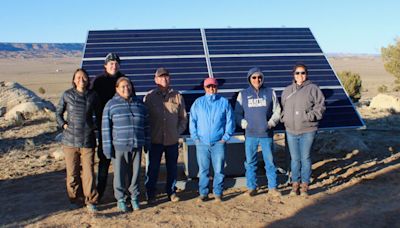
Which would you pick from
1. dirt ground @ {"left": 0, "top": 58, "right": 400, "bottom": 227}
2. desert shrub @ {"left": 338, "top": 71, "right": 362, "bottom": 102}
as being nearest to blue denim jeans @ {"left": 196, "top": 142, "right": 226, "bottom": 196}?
dirt ground @ {"left": 0, "top": 58, "right": 400, "bottom": 227}

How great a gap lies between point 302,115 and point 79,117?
3.42 metres

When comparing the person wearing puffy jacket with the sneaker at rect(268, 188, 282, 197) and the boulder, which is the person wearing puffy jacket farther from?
the boulder

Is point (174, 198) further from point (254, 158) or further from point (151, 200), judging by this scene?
point (254, 158)

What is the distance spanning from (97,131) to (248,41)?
456 cm

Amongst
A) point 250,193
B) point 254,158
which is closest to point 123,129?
point 254,158

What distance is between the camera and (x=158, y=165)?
24.0 feet

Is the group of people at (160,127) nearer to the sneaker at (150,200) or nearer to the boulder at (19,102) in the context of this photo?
the sneaker at (150,200)

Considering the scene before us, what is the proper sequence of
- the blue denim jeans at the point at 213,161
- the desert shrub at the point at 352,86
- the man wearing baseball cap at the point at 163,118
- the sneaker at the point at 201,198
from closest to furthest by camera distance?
the man wearing baseball cap at the point at 163,118, the blue denim jeans at the point at 213,161, the sneaker at the point at 201,198, the desert shrub at the point at 352,86

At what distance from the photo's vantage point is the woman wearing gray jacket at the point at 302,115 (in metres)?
7.15

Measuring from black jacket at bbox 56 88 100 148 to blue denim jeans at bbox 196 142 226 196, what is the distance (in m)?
1.71

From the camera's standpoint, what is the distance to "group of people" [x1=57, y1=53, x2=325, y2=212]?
6.66m

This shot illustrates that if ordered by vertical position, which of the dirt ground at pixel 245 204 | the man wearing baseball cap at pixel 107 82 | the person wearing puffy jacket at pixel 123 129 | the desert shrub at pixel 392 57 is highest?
the desert shrub at pixel 392 57

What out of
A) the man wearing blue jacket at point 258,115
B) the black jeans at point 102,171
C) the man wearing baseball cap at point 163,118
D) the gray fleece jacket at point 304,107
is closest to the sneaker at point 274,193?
the man wearing blue jacket at point 258,115

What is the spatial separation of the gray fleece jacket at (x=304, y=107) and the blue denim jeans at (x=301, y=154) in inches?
4.3
